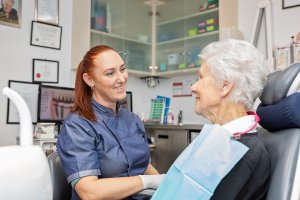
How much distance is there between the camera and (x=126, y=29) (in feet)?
11.8

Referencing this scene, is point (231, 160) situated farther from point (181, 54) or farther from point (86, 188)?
point (181, 54)

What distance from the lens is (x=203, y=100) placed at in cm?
119

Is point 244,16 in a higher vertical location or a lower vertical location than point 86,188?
higher

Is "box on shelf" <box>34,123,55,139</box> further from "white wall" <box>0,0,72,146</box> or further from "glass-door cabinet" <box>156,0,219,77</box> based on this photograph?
"glass-door cabinet" <box>156,0,219,77</box>

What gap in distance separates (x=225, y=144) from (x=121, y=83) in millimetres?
672

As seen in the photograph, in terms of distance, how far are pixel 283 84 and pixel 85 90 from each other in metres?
0.85

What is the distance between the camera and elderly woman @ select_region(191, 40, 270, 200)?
38.5 inches

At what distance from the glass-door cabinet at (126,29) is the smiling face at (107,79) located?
1.87 meters

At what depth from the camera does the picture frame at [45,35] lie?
302 centimetres

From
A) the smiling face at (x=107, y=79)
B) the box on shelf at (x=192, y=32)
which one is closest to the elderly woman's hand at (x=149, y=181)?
the smiling face at (x=107, y=79)

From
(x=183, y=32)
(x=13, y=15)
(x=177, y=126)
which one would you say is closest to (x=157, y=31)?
(x=183, y=32)

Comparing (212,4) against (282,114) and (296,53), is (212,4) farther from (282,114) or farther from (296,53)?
(282,114)

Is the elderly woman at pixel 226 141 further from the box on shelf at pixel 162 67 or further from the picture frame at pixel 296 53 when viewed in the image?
the box on shelf at pixel 162 67

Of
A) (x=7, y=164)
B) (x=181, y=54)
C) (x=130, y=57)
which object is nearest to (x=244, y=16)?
(x=181, y=54)
